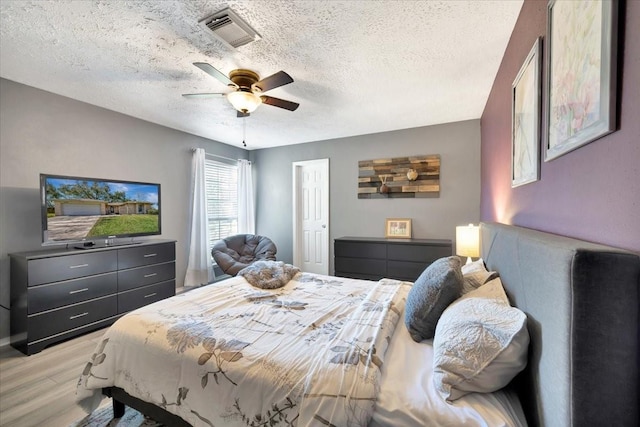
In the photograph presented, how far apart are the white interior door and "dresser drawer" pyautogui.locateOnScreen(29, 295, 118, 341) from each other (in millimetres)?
2862

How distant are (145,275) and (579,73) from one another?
13.3ft

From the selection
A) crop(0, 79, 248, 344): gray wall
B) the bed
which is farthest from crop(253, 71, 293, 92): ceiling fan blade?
crop(0, 79, 248, 344): gray wall

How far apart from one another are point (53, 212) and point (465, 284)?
12.1 feet

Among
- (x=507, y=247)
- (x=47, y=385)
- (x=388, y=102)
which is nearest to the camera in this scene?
(x=507, y=247)

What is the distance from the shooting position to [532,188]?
1.45 meters

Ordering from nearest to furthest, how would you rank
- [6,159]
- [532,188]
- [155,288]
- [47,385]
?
[532,188], [47,385], [6,159], [155,288]

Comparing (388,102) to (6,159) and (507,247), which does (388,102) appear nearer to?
(507,247)

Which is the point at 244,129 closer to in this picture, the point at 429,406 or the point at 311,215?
the point at 311,215

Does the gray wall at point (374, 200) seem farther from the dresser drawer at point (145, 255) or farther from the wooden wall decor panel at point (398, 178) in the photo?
the dresser drawer at point (145, 255)

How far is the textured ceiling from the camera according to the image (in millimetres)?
1673

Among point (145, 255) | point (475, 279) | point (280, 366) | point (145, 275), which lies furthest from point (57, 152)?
point (475, 279)

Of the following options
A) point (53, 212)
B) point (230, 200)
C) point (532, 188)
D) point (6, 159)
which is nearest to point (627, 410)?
point (532, 188)

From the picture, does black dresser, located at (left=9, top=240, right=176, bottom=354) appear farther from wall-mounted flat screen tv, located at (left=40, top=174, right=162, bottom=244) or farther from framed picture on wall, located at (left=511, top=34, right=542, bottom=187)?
framed picture on wall, located at (left=511, top=34, right=542, bottom=187)

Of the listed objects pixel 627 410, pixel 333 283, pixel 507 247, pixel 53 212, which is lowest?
pixel 333 283
